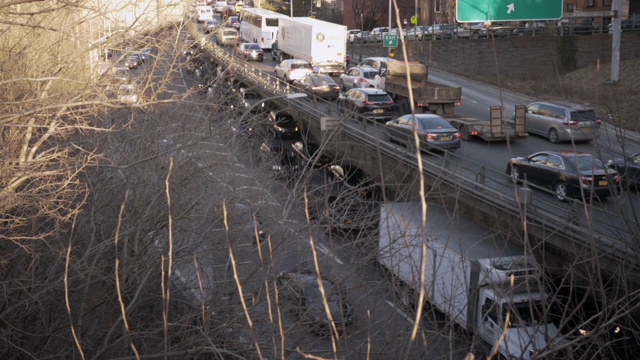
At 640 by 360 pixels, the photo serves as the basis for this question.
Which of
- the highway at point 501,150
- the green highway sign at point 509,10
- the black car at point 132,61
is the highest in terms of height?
the green highway sign at point 509,10

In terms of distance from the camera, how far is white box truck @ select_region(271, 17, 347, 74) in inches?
1709

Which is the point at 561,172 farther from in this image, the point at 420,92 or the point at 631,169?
the point at 420,92

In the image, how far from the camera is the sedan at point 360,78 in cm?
3669

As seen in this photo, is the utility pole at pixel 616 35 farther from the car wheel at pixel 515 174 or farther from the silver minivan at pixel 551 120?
the car wheel at pixel 515 174

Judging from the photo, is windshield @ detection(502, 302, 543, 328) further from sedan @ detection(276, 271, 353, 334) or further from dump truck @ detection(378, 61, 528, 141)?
dump truck @ detection(378, 61, 528, 141)

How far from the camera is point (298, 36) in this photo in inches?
1800

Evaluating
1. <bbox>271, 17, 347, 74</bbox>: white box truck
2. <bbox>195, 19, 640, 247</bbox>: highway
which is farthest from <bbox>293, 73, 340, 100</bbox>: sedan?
<bbox>271, 17, 347, 74</bbox>: white box truck

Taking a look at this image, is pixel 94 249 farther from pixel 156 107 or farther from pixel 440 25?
pixel 440 25

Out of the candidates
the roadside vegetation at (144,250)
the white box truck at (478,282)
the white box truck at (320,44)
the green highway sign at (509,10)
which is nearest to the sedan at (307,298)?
the roadside vegetation at (144,250)

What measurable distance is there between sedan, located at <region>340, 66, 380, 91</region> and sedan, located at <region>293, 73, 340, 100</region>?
2.25 meters

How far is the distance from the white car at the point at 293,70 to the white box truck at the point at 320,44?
1.96 meters

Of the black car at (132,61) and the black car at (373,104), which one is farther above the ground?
the black car at (132,61)

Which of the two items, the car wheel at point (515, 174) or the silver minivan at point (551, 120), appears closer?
the car wheel at point (515, 174)

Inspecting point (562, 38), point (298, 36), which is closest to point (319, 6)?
point (298, 36)
